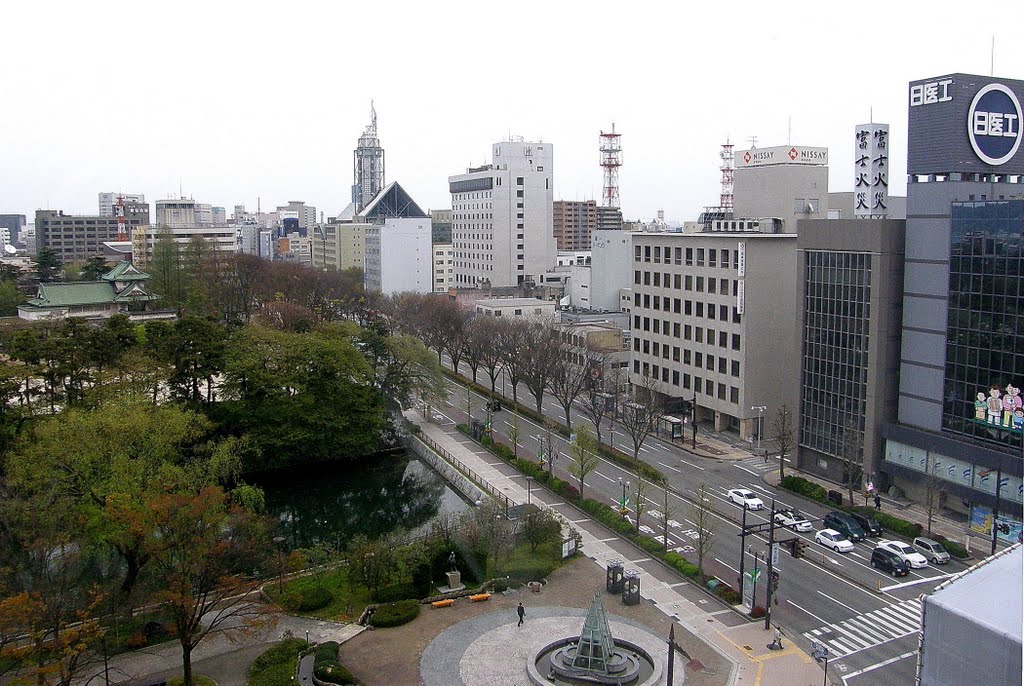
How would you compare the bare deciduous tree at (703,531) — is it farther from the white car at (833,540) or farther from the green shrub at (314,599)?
the green shrub at (314,599)

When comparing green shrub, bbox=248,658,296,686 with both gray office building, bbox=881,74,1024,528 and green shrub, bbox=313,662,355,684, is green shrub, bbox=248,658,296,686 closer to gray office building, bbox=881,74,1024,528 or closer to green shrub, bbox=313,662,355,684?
green shrub, bbox=313,662,355,684

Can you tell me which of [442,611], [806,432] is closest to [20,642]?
[442,611]

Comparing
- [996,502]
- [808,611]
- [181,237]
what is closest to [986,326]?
[996,502]

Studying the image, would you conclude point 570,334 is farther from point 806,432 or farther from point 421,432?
point 806,432

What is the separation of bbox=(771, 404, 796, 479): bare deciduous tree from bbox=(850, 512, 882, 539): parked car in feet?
16.5

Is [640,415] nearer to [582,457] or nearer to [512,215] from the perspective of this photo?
[582,457]

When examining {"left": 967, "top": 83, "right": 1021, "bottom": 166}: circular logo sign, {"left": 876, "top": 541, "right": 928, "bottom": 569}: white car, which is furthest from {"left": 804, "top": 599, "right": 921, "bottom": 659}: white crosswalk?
{"left": 967, "top": 83, "right": 1021, "bottom": 166}: circular logo sign

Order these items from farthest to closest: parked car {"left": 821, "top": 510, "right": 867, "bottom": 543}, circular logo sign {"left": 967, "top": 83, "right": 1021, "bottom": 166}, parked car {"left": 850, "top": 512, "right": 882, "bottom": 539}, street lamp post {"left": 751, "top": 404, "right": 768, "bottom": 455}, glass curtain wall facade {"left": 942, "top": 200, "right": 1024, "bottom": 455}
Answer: street lamp post {"left": 751, "top": 404, "right": 768, "bottom": 455} < circular logo sign {"left": 967, "top": 83, "right": 1021, "bottom": 166} < parked car {"left": 850, "top": 512, "right": 882, "bottom": 539} < parked car {"left": 821, "top": 510, "right": 867, "bottom": 543} < glass curtain wall facade {"left": 942, "top": 200, "right": 1024, "bottom": 455}

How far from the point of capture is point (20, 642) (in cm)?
2181

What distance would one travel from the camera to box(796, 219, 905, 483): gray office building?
107 feet

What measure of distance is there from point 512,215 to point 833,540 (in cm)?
6912

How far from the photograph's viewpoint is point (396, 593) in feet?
81.6

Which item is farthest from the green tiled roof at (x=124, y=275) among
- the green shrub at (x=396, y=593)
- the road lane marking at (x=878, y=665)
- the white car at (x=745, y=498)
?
the road lane marking at (x=878, y=665)

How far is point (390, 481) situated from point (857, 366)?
20429mm
